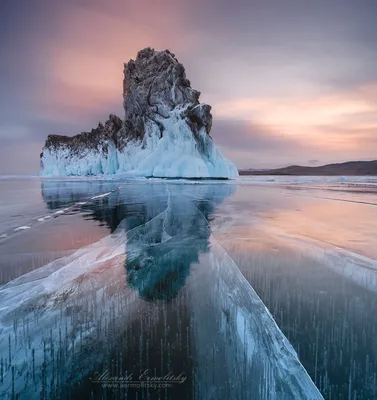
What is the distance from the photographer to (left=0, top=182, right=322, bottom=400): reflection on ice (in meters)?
1.43

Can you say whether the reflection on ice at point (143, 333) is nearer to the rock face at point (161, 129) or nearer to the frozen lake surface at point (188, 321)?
the frozen lake surface at point (188, 321)

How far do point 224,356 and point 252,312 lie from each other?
546mm

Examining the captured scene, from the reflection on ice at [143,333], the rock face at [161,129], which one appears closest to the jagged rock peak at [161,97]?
the rock face at [161,129]

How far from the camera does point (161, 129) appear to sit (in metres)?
39.0

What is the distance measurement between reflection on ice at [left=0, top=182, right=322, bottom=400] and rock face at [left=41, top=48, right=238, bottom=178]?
31.1 metres

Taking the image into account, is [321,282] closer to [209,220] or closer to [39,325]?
[39,325]

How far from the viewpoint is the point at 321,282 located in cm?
265

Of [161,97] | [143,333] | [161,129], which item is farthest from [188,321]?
[161,97]

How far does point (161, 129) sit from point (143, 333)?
129 feet

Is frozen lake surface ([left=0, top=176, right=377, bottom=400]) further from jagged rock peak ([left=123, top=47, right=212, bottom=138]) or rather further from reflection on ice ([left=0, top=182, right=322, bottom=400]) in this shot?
jagged rock peak ([left=123, top=47, right=212, bottom=138])

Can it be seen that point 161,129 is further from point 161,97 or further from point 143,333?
point 143,333

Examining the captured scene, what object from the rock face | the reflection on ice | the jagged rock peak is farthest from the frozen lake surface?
the jagged rock peak

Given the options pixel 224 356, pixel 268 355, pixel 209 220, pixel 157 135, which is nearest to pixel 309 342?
pixel 268 355

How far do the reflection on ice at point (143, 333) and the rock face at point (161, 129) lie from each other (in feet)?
102
